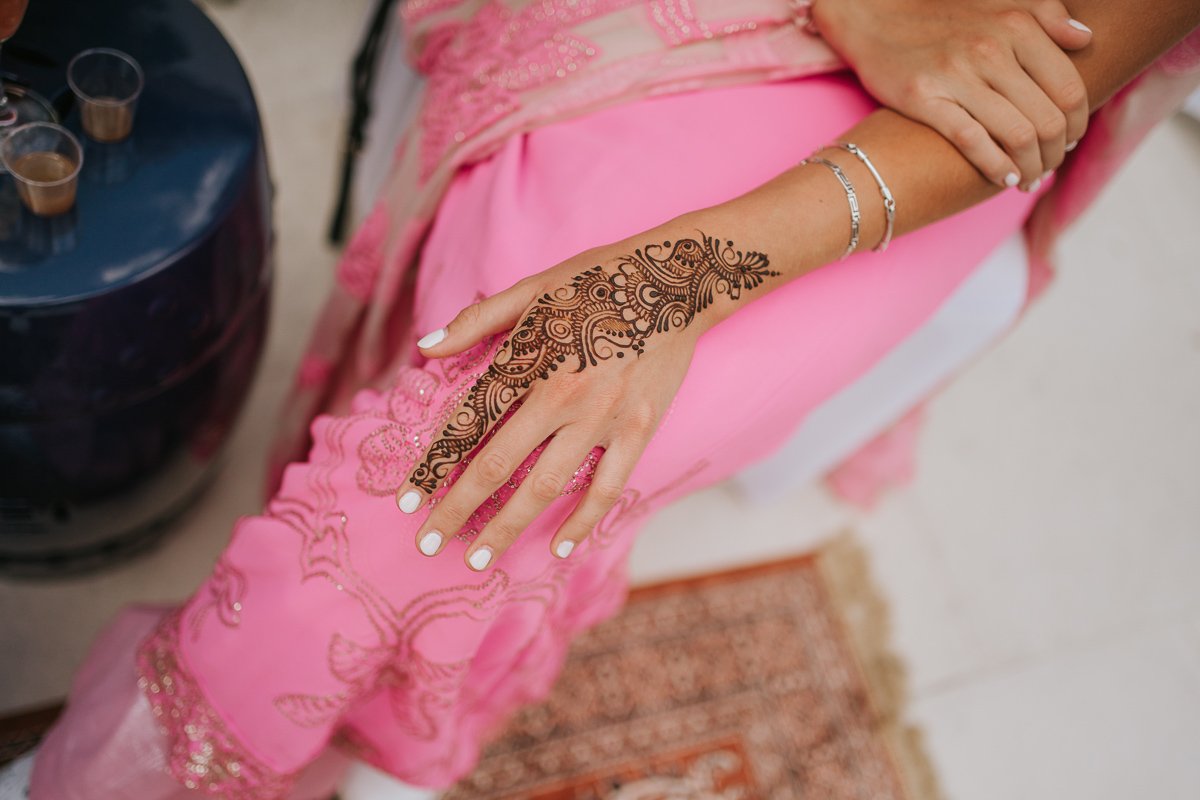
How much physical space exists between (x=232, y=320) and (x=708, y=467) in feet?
1.58

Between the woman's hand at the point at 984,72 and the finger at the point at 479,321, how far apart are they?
45 cm

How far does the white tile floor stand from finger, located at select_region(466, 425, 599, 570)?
2.44 feet

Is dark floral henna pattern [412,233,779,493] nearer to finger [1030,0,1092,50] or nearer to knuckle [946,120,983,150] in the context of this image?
knuckle [946,120,983,150]

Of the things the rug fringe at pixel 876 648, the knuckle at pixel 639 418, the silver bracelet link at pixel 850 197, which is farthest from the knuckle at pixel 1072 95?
the rug fringe at pixel 876 648

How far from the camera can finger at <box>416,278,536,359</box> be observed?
75cm

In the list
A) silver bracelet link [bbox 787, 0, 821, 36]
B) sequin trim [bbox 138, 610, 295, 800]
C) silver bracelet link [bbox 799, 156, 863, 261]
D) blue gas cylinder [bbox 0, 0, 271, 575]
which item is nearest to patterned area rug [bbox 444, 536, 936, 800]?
sequin trim [bbox 138, 610, 295, 800]

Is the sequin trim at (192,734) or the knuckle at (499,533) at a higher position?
the knuckle at (499,533)

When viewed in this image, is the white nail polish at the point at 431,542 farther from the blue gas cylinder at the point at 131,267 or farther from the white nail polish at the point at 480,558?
the blue gas cylinder at the point at 131,267

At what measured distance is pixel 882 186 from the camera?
0.89 metres

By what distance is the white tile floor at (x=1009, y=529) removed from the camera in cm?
147

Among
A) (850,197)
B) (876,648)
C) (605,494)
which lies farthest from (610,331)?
(876,648)

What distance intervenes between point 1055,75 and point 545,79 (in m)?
0.48

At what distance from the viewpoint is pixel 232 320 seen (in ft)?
3.08

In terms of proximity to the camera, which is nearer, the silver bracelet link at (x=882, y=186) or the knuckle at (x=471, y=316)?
the knuckle at (x=471, y=316)
